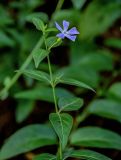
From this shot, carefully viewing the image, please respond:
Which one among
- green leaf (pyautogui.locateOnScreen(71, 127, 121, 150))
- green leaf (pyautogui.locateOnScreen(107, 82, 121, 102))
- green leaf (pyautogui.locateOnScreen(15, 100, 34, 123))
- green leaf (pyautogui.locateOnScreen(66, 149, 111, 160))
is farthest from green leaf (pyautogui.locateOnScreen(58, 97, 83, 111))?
green leaf (pyautogui.locateOnScreen(15, 100, 34, 123))

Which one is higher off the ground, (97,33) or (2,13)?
(2,13)

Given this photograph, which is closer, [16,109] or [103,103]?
[103,103]

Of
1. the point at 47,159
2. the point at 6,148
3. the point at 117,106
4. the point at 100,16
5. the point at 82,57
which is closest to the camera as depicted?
the point at 47,159

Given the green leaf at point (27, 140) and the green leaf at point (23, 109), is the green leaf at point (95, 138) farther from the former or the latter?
the green leaf at point (23, 109)

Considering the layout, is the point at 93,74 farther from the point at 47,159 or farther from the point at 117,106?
the point at 47,159

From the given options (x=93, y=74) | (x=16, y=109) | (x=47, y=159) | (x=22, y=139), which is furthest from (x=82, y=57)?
(x=47, y=159)

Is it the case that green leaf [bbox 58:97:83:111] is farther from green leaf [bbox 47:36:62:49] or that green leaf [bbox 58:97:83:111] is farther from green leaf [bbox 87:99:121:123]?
green leaf [bbox 87:99:121:123]

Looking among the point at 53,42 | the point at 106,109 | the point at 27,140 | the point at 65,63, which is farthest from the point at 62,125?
the point at 65,63
